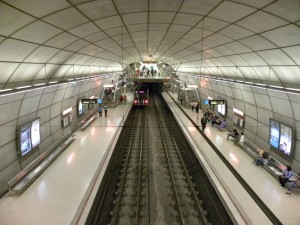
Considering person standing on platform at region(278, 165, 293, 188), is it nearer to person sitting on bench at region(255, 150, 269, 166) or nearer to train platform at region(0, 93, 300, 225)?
train platform at region(0, 93, 300, 225)

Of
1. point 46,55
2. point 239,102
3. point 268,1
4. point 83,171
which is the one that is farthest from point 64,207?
point 239,102

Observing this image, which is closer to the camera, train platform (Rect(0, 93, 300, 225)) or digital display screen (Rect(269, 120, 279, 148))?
train platform (Rect(0, 93, 300, 225))

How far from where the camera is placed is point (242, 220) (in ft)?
24.0

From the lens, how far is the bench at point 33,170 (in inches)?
357

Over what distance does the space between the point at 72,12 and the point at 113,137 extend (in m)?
10.9

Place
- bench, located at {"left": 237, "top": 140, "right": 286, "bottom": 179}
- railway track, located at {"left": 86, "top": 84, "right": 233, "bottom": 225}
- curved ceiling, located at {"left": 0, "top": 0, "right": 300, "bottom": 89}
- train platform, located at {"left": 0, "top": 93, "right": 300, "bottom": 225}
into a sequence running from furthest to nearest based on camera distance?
1. bench, located at {"left": 237, "top": 140, "right": 286, "bottom": 179}
2. railway track, located at {"left": 86, "top": 84, "right": 233, "bottom": 225}
3. train platform, located at {"left": 0, "top": 93, "right": 300, "bottom": 225}
4. curved ceiling, located at {"left": 0, "top": 0, "right": 300, "bottom": 89}

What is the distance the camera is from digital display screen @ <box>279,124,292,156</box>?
1112 cm

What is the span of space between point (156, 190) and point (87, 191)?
3.37m

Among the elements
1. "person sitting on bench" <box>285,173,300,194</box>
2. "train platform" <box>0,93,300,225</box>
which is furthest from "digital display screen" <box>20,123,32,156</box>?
"person sitting on bench" <box>285,173,300,194</box>

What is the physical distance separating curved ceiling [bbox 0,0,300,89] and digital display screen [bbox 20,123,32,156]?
86.8 inches

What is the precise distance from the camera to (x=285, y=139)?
11461 millimetres

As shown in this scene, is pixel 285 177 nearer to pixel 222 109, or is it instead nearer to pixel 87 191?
pixel 87 191

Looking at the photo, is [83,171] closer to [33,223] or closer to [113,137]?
[33,223]

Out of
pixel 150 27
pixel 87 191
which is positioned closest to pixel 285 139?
pixel 150 27
